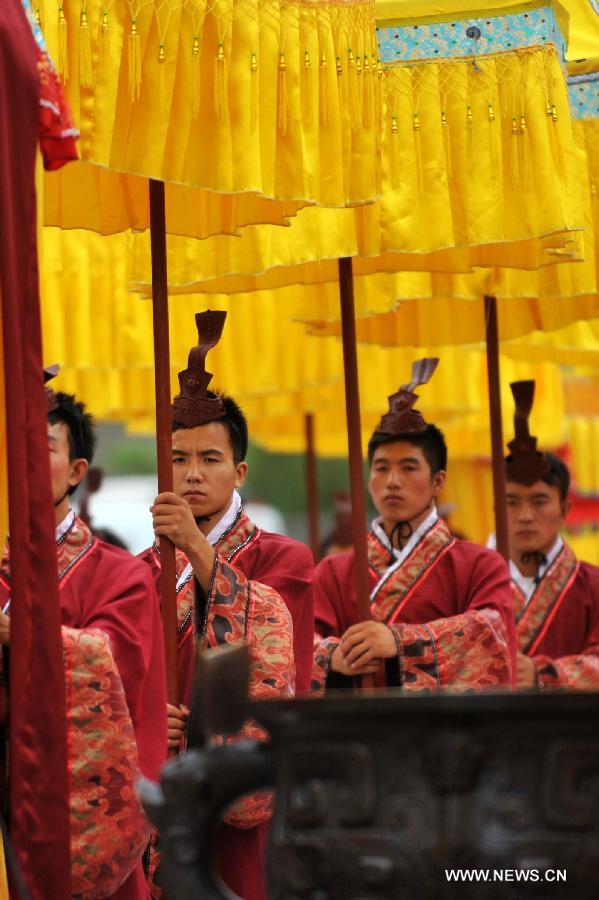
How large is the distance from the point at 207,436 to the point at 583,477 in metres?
7.91

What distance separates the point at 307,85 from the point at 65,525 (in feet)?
3.93

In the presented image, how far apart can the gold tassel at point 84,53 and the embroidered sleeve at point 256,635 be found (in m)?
1.24

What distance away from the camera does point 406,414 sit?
16.5ft

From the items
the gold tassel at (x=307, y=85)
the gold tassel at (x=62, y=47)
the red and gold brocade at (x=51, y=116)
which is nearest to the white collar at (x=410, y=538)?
the gold tassel at (x=307, y=85)

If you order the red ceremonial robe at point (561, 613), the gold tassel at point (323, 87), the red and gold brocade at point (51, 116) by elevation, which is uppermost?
the gold tassel at point (323, 87)

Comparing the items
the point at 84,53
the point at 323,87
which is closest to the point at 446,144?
the point at 323,87

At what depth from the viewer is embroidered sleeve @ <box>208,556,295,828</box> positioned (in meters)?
3.78

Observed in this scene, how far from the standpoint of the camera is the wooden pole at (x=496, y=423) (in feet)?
17.1

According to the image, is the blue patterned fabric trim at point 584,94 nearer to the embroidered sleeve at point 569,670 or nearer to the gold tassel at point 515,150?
the gold tassel at point 515,150

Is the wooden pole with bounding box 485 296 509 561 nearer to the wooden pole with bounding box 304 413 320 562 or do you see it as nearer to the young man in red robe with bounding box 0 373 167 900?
the young man in red robe with bounding box 0 373 167 900

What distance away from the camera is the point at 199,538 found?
3711 mm

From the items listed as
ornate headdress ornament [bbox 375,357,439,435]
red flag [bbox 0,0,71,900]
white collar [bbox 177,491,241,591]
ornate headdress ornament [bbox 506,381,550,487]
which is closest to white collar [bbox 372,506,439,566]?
ornate headdress ornament [bbox 375,357,439,435]

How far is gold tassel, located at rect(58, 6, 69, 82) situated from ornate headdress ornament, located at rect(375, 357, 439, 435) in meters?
2.05

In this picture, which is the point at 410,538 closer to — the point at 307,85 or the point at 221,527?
the point at 221,527
